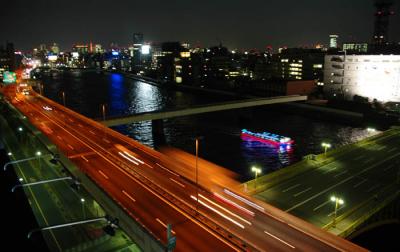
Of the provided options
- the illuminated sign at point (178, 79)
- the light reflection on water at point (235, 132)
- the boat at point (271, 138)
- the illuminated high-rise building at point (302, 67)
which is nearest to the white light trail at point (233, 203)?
the light reflection on water at point (235, 132)

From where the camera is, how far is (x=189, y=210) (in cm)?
1490

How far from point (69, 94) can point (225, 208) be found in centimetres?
8217

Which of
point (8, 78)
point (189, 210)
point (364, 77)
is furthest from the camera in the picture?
point (8, 78)

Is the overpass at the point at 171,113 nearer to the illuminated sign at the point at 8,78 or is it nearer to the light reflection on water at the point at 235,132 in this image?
the light reflection on water at the point at 235,132

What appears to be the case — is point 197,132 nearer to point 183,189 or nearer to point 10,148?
point 10,148

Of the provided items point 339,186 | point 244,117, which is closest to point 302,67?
point 244,117

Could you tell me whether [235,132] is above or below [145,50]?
below

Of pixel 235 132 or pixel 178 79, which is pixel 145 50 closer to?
pixel 178 79

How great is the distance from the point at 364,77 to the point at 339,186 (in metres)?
46.4

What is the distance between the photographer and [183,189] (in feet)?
58.6

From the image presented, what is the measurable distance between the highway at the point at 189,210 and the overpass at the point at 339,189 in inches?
184

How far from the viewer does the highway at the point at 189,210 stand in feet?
41.2

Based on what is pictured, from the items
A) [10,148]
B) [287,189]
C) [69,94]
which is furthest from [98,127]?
[69,94]

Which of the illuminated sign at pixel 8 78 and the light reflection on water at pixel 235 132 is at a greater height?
the illuminated sign at pixel 8 78
